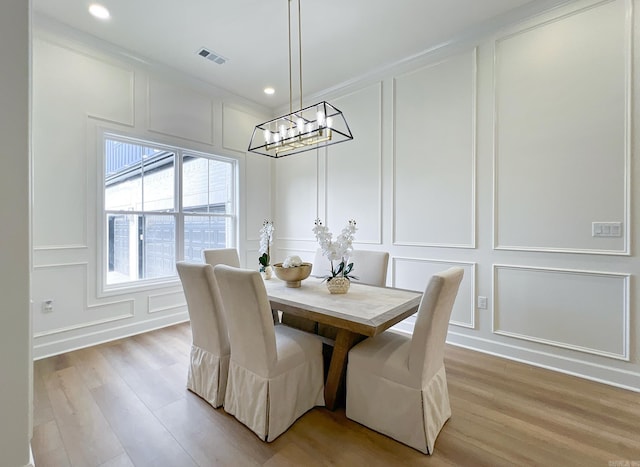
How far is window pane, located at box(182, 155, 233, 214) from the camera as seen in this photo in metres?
3.99

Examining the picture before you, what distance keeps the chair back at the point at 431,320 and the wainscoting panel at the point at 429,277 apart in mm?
1144

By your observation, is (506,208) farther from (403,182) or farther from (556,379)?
(556,379)

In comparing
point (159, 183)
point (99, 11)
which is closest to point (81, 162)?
point (159, 183)

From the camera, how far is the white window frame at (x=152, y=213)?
3139mm

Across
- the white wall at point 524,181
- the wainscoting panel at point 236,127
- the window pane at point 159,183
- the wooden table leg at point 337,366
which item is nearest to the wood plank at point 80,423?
the wooden table leg at point 337,366

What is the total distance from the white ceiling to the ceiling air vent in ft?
0.19

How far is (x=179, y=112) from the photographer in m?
3.75

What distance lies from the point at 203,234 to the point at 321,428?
3.13 m

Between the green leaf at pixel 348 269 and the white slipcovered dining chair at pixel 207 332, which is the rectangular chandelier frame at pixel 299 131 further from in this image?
the white slipcovered dining chair at pixel 207 332

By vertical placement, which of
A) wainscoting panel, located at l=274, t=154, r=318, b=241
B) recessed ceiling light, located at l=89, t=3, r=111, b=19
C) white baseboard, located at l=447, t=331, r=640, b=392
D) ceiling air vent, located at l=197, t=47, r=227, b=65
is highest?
ceiling air vent, located at l=197, t=47, r=227, b=65

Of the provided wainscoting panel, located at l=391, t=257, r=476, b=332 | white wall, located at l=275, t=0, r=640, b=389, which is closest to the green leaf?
wainscoting panel, located at l=391, t=257, r=476, b=332

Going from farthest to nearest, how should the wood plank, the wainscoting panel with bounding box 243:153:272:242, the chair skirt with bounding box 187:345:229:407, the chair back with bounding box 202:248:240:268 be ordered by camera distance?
the wainscoting panel with bounding box 243:153:272:242, the chair back with bounding box 202:248:240:268, the chair skirt with bounding box 187:345:229:407, the wood plank

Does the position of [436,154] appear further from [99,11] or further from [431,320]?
[99,11]

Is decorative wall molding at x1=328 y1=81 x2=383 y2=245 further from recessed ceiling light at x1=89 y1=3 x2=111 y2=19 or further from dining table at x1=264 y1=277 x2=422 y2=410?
recessed ceiling light at x1=89 y1=3 x2=111 y2=19
